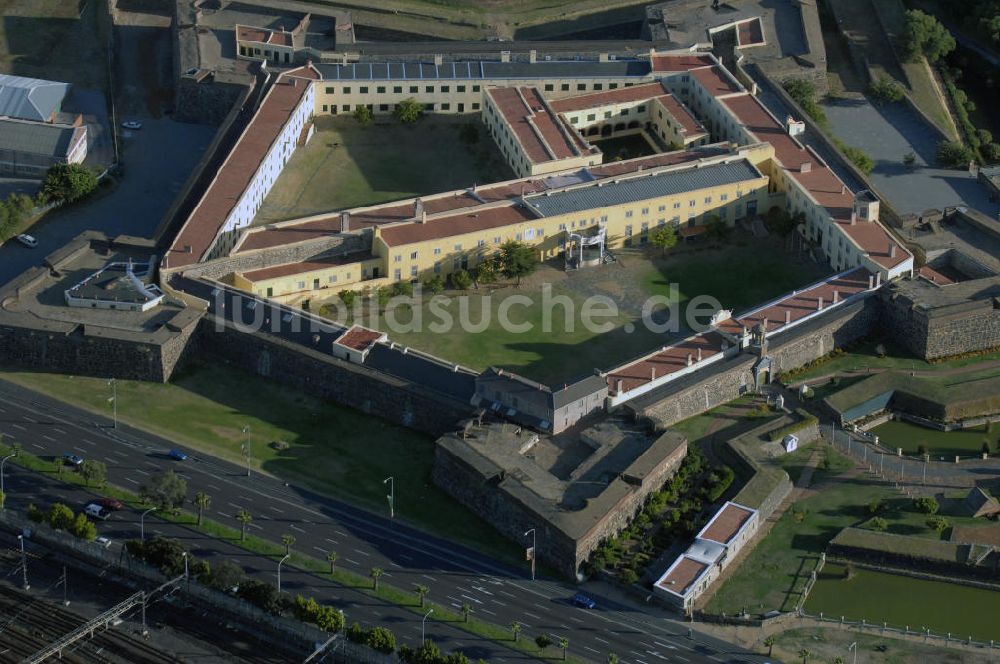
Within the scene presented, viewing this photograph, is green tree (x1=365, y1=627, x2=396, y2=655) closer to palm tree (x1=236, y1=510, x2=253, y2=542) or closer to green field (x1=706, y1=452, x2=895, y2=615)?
palm tree (x1=236, y1=510, x2=253, y2=542)

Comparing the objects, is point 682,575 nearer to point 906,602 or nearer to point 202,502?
point 906,602

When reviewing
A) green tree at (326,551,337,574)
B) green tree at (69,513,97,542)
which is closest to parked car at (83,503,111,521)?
green tree at (69,513,97,542)

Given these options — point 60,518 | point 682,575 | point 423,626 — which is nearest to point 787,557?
point 682,575

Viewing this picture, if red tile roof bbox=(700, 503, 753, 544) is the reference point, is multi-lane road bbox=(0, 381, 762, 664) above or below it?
below

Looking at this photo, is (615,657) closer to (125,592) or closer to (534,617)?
(534,617)

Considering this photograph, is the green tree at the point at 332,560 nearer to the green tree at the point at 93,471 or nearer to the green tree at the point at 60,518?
the green tree at the point at 60,518

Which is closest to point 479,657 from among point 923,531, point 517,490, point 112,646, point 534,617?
point 534,617

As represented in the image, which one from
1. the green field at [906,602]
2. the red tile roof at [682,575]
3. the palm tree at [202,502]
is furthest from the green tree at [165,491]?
the green field at [906,602]
